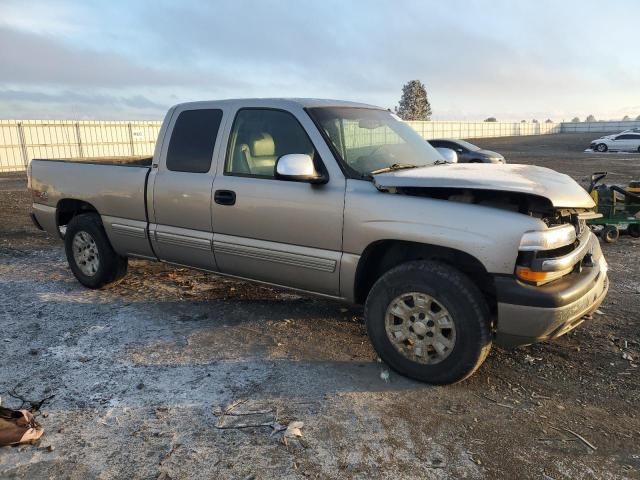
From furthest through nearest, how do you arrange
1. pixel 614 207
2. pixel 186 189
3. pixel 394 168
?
pixel 614 207
pixel 186 189
pixel 394 168

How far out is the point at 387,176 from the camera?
3.65 metres

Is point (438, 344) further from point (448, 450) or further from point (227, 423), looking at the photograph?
point (227, 423)

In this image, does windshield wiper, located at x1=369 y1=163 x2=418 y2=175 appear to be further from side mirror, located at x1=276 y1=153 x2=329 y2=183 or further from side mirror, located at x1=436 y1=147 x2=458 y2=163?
side mirror, located at x1=436 y1=147 x2=458 y2=163

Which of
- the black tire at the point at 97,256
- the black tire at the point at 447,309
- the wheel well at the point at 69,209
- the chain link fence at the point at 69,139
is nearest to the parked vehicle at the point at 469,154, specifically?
the chain link fence at the point at 69,139

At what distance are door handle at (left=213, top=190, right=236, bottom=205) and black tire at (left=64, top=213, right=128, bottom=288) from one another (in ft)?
5.67

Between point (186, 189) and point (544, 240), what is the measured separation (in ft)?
→ 9.62

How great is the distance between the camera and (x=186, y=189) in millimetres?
4594

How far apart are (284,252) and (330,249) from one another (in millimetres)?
423

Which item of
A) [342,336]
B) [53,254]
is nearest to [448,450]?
[342,336]

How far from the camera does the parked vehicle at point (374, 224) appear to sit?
324 centimetres

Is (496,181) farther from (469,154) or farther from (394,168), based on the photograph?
(469,154)

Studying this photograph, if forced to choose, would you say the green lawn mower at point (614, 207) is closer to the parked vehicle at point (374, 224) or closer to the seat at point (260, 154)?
the parked vehicle at point (374, 224)

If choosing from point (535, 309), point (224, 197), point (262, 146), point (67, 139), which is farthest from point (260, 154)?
point (67, 139)

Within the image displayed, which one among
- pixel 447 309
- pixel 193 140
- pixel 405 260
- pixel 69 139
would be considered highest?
pixel 69 139
